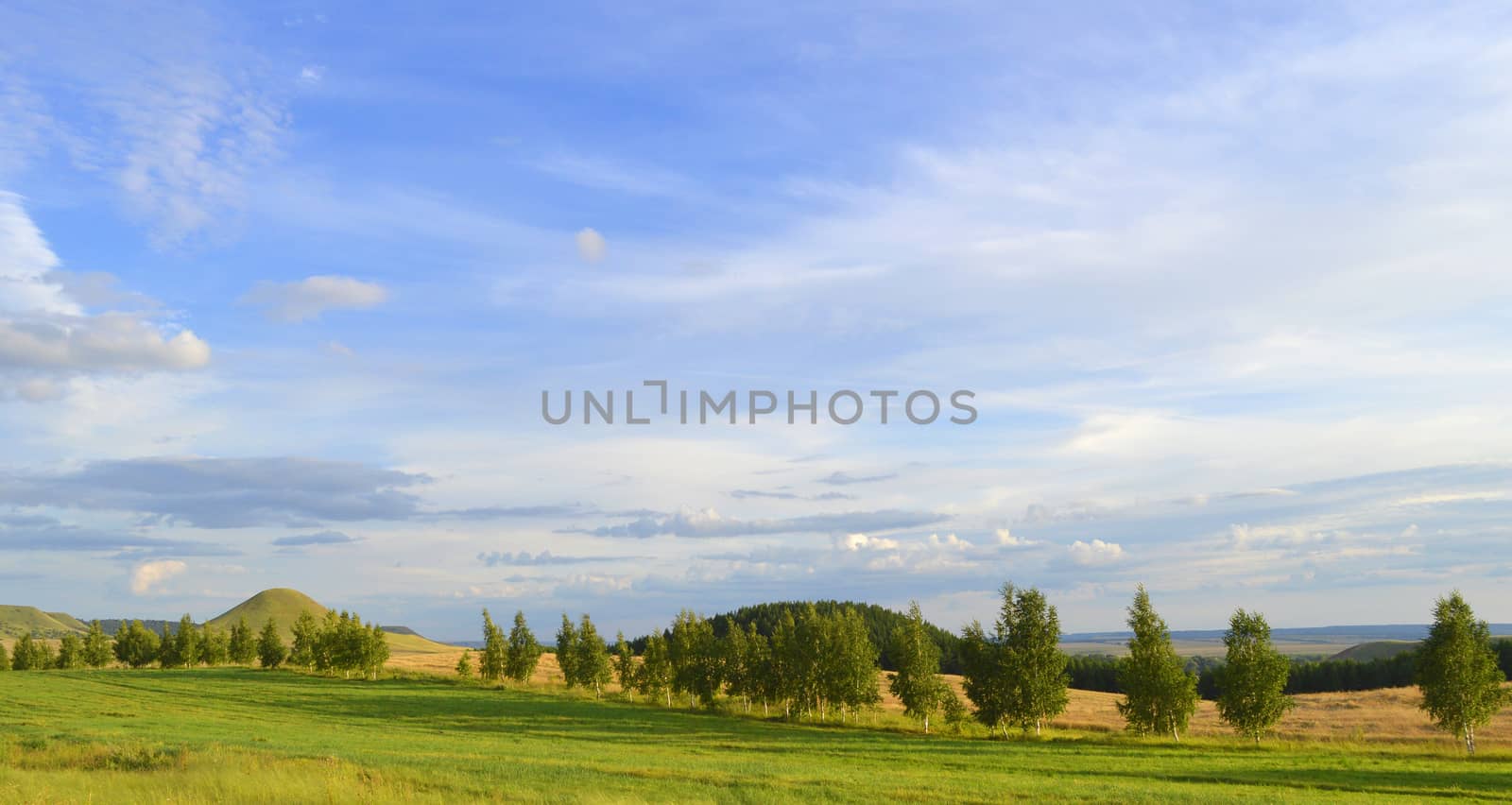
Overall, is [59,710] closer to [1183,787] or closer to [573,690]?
[573,690]

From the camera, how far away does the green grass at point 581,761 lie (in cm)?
1866

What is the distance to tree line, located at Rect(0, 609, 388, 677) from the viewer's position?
115625 mm

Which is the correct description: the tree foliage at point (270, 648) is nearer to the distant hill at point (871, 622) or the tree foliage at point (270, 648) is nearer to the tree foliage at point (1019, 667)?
the distant hill at point (871, 622)

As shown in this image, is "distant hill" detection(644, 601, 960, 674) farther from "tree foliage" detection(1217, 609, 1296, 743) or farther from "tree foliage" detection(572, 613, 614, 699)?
"tree foliage" detection(1217, 609, 1296, 743)

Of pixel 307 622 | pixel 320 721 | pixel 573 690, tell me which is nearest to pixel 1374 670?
pixel 573 690

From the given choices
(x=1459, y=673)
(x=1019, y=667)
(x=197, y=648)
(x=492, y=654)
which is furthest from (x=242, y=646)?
(x=1459, y=673)

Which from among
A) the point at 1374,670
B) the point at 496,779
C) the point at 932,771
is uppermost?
the point at 496,779

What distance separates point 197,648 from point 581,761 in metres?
→ 131

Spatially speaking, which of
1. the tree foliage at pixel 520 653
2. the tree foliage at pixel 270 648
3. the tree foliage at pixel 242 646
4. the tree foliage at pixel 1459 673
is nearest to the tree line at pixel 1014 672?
the tree foliage at pixel 1459 673

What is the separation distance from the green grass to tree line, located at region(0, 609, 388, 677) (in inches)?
1656

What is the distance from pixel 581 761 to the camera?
32.5 m

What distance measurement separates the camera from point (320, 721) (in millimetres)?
54906

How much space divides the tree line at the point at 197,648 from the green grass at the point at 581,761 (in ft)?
138

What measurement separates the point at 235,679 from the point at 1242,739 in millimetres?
94084
